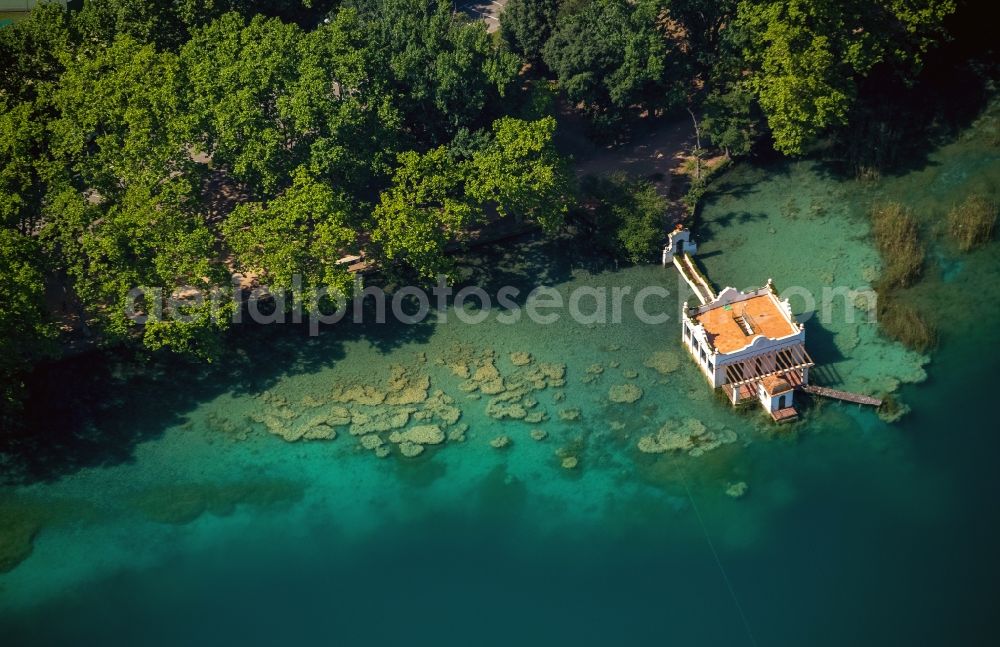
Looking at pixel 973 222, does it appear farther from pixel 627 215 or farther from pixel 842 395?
pixel 627 215

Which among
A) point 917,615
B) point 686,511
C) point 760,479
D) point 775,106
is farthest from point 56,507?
point 775,106

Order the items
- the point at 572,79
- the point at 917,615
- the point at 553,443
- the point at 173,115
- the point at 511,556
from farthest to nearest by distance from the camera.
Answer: the point at 572,79 → the point at 173,115 → the point at 553,443 → the point at 511,556 → the point at 917,615

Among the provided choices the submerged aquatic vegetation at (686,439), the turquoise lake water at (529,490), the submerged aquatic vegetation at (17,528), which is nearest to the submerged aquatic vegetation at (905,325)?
the turquoise lake water at (529,490)

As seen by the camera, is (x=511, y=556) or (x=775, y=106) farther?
(x=775, y=106)

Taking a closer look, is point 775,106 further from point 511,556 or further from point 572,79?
point 511,556

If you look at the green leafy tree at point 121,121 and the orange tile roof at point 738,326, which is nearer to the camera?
the orange tile roof at point 738,326

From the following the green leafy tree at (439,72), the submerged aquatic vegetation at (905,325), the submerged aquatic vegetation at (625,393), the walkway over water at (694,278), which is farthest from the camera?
the green leafy tree at (439,72)

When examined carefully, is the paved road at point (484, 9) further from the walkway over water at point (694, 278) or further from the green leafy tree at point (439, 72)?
the walkway over water at point (694, 278)
